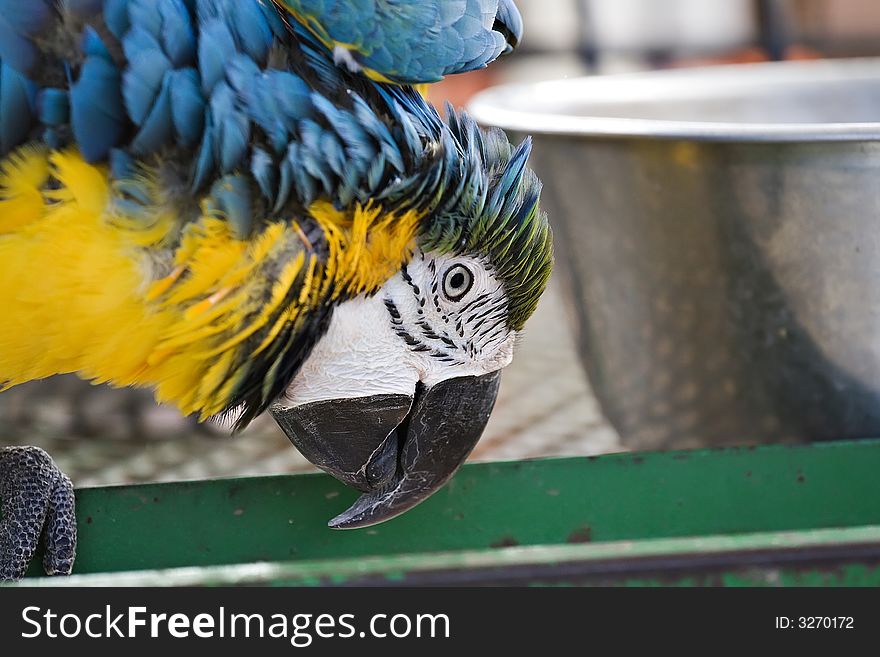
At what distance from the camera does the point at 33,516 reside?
72 centimetres

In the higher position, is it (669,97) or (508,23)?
(508,23)

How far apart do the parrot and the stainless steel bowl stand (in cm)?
25

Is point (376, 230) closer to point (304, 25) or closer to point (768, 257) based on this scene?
point (304, 25)

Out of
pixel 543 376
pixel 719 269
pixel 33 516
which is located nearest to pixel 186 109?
pixel 33 516

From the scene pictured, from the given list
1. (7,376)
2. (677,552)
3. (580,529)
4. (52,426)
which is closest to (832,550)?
Result: (677,552)

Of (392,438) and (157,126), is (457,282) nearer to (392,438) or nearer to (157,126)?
(392,438)

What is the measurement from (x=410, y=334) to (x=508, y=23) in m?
0.26

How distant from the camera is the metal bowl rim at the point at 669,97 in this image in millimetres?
840

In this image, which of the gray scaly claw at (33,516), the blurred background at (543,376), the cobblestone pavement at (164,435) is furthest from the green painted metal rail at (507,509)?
the cobblestone pavement at (164,435)

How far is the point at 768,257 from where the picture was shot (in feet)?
2.95

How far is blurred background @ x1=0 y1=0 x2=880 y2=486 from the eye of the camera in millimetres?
1780

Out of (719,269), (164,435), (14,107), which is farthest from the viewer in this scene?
(164,435)

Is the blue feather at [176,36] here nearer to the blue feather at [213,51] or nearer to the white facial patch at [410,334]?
the blue feather at [213,51]

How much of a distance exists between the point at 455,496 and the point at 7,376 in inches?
13.2
